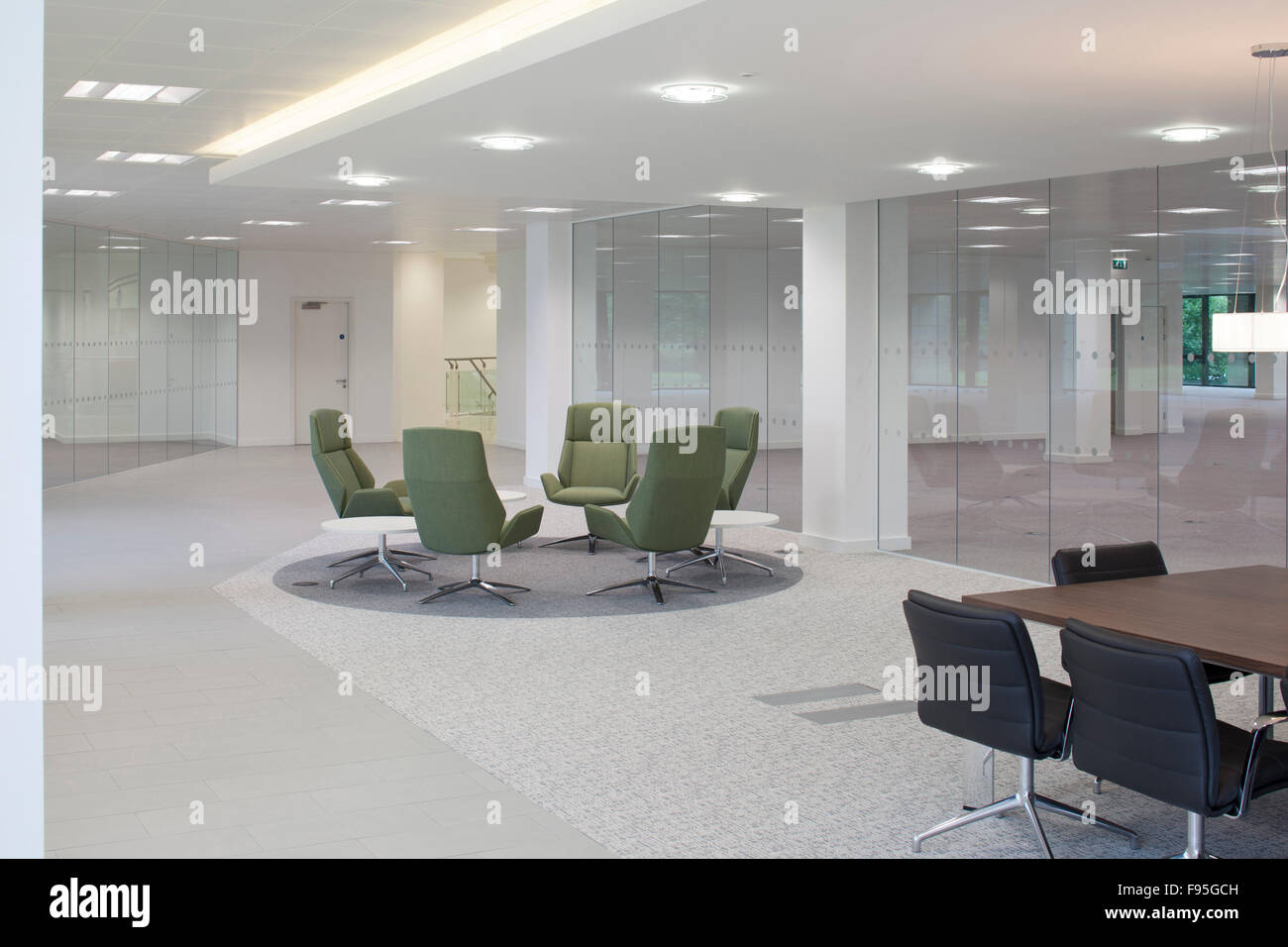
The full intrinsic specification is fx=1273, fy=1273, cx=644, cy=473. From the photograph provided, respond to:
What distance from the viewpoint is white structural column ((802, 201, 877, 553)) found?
33.3ft

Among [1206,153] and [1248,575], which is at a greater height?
[1206,153]

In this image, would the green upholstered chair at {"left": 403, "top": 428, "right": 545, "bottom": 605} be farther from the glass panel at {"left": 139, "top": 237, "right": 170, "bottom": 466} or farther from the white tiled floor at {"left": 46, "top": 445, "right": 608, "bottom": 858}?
the glass panel at {"left": 139, "top": 237, "right": 170, "bottom": 466}

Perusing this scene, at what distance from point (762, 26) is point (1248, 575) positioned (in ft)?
9.59

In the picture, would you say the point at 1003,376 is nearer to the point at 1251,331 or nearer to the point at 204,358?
the point at 1251,331

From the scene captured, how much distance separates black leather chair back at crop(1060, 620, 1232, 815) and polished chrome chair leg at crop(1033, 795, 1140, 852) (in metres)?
0.52

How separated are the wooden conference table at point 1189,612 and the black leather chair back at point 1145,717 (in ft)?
1.30

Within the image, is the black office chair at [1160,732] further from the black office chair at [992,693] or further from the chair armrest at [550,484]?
the chair armrest at [550,484]

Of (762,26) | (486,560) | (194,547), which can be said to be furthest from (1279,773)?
(194,547)

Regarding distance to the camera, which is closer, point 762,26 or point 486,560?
point 762,26

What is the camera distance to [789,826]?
14.1ft

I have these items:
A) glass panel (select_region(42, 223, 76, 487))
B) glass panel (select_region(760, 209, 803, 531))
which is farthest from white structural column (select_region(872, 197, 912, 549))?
glass panel (select_region(42, 223, 76, 487))

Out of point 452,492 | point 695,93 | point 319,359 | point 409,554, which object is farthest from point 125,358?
point 695,93

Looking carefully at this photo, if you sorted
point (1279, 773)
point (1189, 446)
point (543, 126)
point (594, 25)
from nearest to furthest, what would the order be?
point (1279, 773)
point (594, 25)
point (543, 126)
point (1189, 446)
